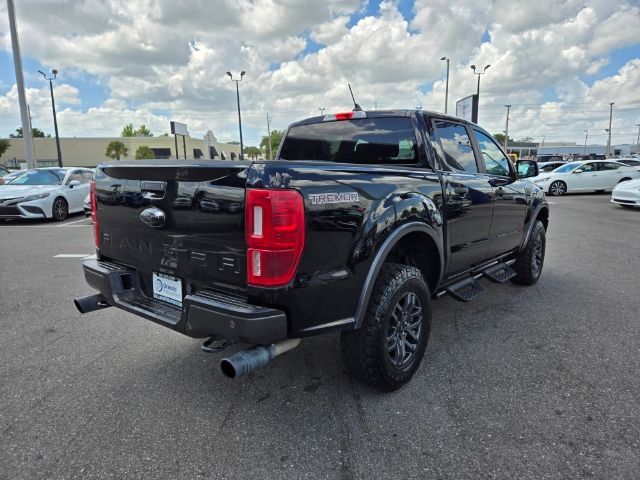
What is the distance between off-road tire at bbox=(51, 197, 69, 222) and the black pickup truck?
9734mm

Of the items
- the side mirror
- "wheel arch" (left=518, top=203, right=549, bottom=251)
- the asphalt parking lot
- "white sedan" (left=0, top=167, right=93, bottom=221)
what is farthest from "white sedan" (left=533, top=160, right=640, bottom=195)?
"white sedan" (left=0, top=167, right=93, bottom=221)

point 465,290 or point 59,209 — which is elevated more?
point 59,209

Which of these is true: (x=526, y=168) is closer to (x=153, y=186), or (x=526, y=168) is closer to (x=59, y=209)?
(x=153, y=186)

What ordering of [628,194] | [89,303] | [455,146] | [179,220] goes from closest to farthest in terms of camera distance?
[179,220]
[89,303]
[455,146]
[628,194]

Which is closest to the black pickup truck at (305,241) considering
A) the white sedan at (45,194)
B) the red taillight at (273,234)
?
the red taillight at (273,234)

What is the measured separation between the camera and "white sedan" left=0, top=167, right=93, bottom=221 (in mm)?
10945

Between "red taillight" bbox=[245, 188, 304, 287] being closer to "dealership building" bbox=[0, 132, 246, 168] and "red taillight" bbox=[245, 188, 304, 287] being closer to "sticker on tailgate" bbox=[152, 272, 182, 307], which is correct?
"sticker on tailgate" bbox=[152, 272, 182, 307]

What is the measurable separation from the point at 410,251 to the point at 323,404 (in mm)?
1296

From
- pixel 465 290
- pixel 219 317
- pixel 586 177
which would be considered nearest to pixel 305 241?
pixel 219 317

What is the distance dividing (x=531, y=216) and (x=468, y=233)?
181 centimetres

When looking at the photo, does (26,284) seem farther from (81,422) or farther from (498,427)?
(498,427)

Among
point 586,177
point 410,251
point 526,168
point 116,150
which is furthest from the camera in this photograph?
point 116,150

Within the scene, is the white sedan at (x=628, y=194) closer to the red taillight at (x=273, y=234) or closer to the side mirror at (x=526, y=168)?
the side mirror at (x=526, y=168)

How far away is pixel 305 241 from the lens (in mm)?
2266
